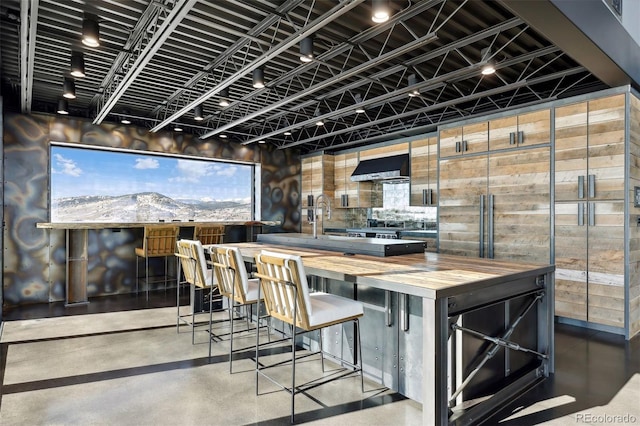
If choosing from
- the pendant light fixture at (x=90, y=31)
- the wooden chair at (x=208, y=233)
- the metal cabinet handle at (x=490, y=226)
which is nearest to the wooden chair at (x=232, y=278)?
the pendant light fixture at (x=90, y=31)

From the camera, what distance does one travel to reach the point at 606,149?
4.27m

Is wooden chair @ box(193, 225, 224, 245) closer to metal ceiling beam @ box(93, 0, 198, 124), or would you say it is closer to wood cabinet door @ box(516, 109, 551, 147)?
metal ceiling beam @ box(93, 0, 198, 124)

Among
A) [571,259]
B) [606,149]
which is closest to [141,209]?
[571,259]

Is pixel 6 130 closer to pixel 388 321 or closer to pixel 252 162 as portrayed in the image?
pixel 252 162

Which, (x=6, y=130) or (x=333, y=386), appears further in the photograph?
(x=6, y=130)

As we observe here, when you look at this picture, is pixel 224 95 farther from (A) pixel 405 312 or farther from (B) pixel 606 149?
(B) pixel 606 149

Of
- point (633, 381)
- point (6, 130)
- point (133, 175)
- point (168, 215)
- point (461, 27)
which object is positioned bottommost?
point (633, 381)

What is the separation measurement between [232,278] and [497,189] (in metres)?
3.93

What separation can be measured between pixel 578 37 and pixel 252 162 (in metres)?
6.62

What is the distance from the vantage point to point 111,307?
5.39 m

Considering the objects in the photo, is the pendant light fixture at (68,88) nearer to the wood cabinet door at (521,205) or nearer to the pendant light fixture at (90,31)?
the pendant light fixture at (90,31)

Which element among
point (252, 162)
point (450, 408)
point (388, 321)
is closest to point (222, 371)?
point (388, 321)

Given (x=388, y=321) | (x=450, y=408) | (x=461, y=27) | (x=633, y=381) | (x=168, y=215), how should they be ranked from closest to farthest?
(x=450, y=408) < (x=388, y=321) < (x=633, y=381) < (x=461, y=27) < (x=168, y=215)

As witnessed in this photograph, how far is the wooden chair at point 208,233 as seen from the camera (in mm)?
6316
